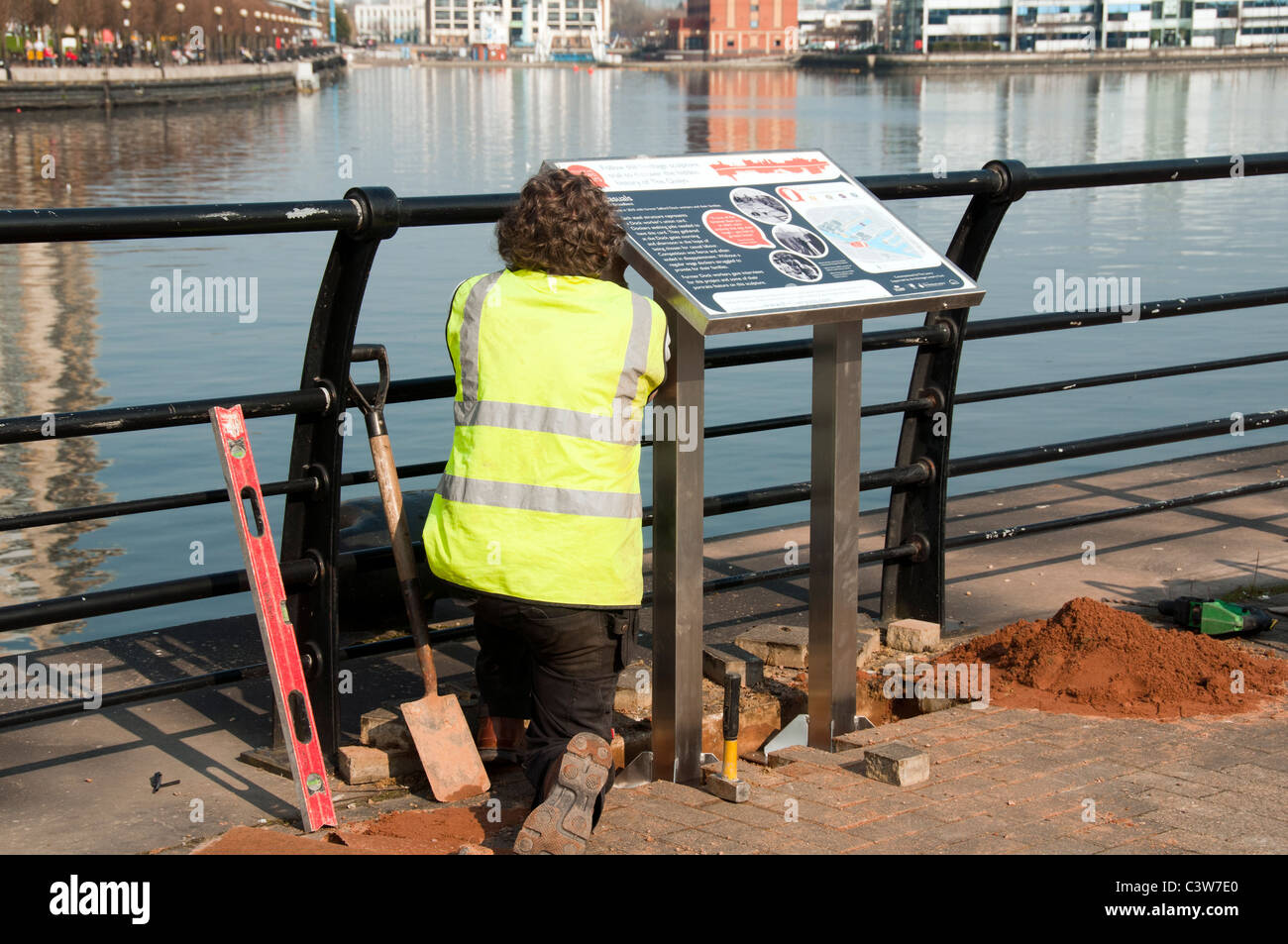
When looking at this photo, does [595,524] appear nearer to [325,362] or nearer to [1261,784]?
[325,362]

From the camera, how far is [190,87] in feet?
291

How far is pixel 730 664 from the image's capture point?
4.29 metres

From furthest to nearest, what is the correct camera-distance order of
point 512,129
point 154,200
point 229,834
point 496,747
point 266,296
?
point 512,129
point 154,200
point 266,296
point 496,747
point 229,834

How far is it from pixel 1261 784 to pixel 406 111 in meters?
77.6

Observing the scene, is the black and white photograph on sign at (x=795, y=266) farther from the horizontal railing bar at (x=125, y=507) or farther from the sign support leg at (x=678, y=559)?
the horizontal railing bar at (x=125, y=507)

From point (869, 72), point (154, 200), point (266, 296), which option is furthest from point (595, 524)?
point (869, 72)

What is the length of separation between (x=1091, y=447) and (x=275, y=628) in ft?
10.2

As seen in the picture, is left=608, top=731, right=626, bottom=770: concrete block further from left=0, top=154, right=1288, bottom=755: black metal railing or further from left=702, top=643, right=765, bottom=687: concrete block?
left=0, top=154, right=1288, bottom=755: black metal railing

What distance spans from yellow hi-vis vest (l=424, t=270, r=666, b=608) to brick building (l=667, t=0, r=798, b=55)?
582 ft

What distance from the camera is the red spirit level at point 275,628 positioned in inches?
136

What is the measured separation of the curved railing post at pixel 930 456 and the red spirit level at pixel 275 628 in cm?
225

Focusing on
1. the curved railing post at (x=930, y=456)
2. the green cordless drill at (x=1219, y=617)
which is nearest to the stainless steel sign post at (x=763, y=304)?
the curved railing post at (x=930, y=456)

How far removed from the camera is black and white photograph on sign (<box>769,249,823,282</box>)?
3.70m

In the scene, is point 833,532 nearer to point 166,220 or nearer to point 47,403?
point 166,220
